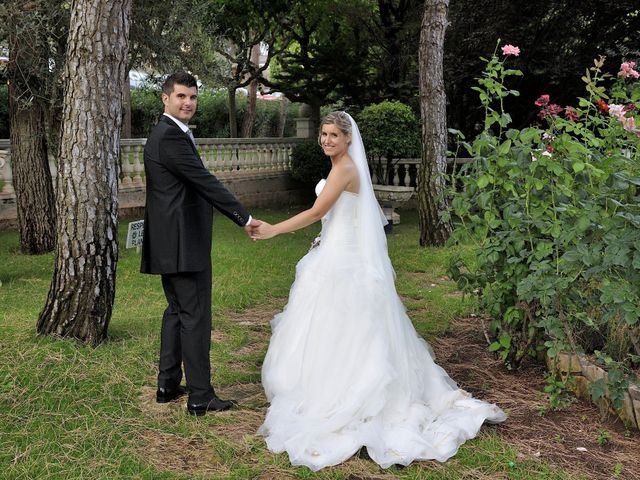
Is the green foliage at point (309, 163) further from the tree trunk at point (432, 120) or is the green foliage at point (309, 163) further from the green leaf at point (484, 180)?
the green leaf at point (484, 180)

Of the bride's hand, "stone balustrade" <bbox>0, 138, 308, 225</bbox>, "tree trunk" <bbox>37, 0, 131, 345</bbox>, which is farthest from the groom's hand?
"stone balustrade" <bbox>0, 138, 308, 225</bbox>

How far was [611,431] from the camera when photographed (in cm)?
400

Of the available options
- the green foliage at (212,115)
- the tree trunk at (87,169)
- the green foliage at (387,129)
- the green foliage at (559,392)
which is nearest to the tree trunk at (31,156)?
the tree trunk at (87,169)

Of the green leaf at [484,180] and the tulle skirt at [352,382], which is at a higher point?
the green leaf at [484,180]

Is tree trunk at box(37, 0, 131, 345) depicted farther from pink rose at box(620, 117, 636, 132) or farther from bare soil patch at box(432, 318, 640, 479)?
pink rose at box(620, 117, 636, 132)

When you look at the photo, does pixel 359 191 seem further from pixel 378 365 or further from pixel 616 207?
pixel 616 207

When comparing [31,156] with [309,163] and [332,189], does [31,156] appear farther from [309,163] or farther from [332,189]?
[309,163]

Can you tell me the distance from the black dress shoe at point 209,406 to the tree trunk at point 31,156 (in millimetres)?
6574

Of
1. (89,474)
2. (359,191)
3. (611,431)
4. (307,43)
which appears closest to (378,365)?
(359,191)

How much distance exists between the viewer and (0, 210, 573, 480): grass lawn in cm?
351

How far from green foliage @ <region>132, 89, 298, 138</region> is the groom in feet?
43.8

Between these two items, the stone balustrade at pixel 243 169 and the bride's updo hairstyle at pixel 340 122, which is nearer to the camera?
the bride's updo hairstyle at pixel 340 122

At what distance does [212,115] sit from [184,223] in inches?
738

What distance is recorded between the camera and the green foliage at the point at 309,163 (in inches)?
631
